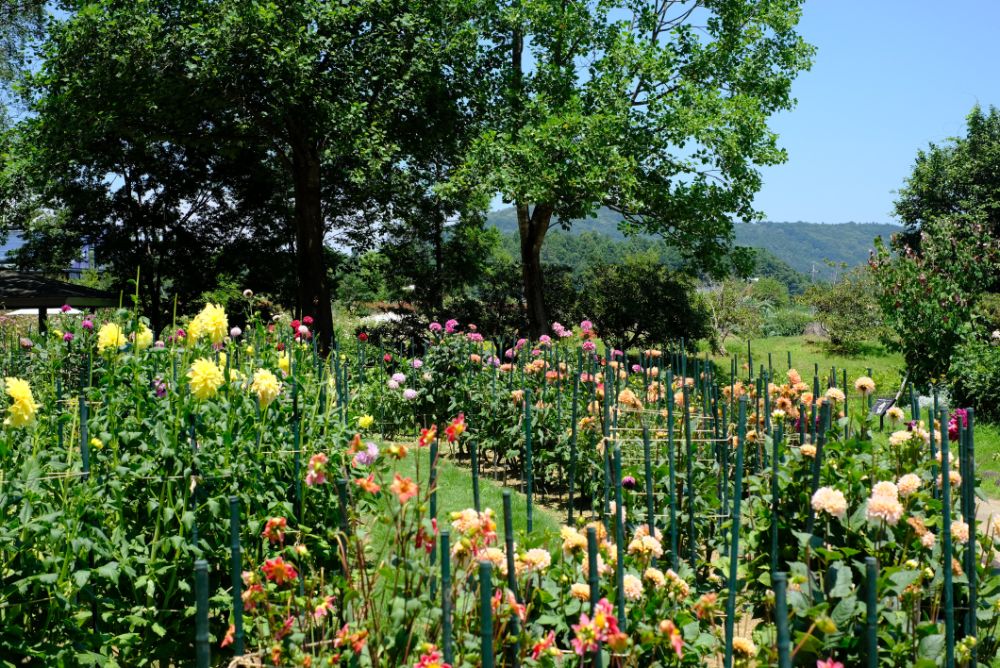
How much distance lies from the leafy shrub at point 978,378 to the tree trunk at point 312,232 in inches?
367

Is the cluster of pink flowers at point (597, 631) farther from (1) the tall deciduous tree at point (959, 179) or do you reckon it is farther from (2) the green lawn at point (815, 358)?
(1) the tall deciduous tree at point (959, 179)

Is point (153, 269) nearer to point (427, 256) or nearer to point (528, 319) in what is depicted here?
point (427, 256)

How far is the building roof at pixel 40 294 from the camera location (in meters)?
15.5

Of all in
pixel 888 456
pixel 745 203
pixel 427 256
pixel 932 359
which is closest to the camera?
pixel 888 456

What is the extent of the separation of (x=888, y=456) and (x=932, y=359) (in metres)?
7.08

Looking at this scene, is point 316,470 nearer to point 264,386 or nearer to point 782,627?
point 264,386

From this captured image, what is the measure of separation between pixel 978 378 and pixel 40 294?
589 inches

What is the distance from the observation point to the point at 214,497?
3.04 meters

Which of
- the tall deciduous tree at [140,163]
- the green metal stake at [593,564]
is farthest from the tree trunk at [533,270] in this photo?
the green metal stake at [593,564]

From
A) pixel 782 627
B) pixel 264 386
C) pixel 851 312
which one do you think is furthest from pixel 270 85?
pixel 851 312

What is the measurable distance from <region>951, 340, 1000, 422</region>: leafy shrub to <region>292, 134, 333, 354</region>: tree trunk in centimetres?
932

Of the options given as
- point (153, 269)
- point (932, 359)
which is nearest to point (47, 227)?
point (153, 269)

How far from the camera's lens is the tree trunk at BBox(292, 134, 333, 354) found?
575 inches

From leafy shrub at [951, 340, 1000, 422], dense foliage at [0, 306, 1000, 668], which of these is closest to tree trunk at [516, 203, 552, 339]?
leafy shrub at [951, 340, 1000, 422]
